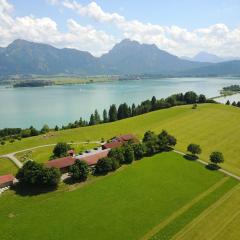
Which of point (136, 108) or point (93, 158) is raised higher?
point (93, 158)

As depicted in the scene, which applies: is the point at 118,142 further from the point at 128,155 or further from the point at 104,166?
the point at 104,166

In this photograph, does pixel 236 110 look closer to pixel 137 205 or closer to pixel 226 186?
pixel 226 186

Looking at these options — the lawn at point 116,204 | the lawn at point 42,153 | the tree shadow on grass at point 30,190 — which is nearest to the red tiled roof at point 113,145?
the lawn at point 42,153

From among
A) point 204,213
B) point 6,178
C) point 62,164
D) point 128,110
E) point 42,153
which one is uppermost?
point 62,164

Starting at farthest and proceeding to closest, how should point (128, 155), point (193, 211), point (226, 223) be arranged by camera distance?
1. point (128, 155)
2. point (193, 211)
3. point (226, 223)

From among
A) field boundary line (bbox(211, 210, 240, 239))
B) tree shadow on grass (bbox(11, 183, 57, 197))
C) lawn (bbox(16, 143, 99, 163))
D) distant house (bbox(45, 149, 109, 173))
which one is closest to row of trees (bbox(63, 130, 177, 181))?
distant house (bbox(45, 149, 109, 173))

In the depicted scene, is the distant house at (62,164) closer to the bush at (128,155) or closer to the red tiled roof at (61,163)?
the red tiled roof at (61,163)

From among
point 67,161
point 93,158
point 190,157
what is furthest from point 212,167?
point 67,161
